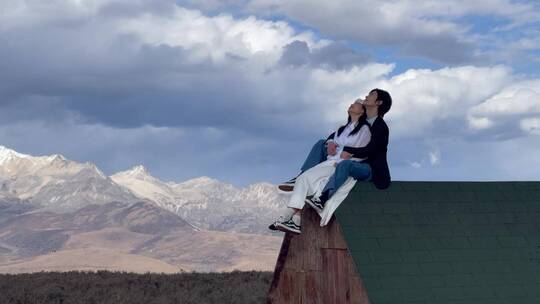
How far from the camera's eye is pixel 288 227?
13266 millimetres

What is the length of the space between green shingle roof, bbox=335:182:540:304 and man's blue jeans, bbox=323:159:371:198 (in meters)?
0.29

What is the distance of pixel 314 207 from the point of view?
13.2 metres

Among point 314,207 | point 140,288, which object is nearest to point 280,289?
point 314,207

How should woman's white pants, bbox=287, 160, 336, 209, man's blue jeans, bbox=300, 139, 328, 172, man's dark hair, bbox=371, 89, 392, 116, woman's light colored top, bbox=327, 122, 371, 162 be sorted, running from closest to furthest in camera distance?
woman's white pants, bbox=287, 160, 336, 209 → woman's light colored top, bbox=327, 122, 371, 162 → man's dark hair, bbox=371, 89, 392, 116 → man's blue jeans, bbox=300, 139, 328, 172

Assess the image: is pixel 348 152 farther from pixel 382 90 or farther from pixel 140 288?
pixel 140 288

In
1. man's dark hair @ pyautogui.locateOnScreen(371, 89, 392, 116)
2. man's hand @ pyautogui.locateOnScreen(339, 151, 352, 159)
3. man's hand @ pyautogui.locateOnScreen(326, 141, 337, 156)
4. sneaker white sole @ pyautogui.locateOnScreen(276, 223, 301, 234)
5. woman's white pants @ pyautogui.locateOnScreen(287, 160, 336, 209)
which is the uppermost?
man's dark hair @ pyautogui.locateOnScreen(371, 89, 392, 116)

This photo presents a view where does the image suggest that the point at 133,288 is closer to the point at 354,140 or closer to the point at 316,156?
the point at 316,156

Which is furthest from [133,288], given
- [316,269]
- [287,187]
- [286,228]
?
[286,228]

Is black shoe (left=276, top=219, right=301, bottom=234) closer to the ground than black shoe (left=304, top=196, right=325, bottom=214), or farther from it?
closer to the ground

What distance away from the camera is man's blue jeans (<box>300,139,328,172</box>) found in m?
14.2

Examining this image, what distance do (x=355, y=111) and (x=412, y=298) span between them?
3.61 metres

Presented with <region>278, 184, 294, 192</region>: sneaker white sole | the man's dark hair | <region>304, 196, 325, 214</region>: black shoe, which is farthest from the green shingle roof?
the man's dark hair

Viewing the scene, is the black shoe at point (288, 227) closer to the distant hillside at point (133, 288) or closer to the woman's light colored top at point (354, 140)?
the woman's light colored top at point (354, 140)

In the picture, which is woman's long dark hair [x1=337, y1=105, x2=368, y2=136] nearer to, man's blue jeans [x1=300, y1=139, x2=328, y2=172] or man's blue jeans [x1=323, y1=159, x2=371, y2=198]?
man's blue jeans [x1=300, y1=139, x2=328, y2=172]
